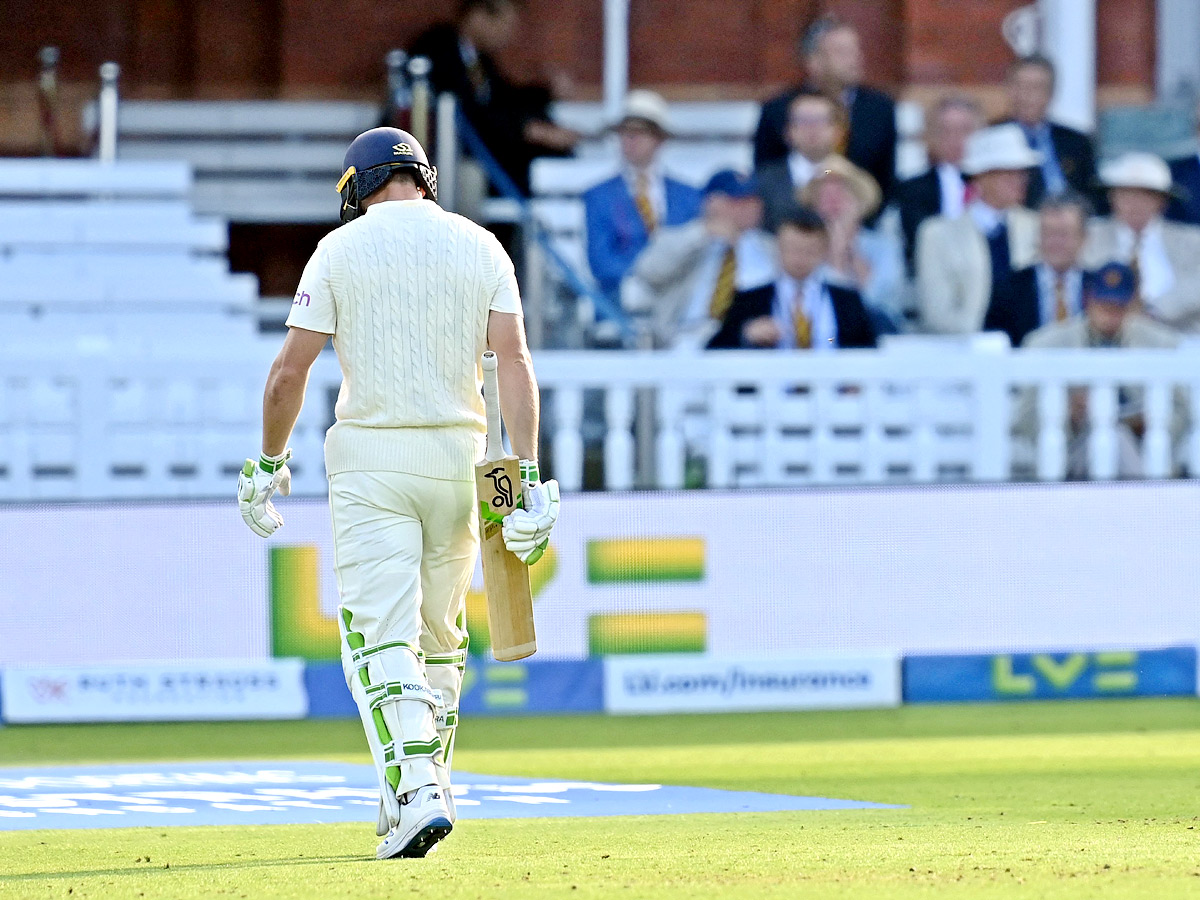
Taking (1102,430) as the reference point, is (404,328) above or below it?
above

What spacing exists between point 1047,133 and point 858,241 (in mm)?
1632

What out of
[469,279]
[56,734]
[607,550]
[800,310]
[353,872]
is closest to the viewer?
[353,872]

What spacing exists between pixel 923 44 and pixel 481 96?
3.41 meters

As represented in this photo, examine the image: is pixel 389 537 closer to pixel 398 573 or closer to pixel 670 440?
pixel 398 573

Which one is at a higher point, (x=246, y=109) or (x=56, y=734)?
(x=246, y=109)

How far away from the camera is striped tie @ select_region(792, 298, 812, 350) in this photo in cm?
1089

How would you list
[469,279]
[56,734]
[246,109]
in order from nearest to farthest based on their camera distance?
1. [469,279]
2. [56,734]
3. [246,109]

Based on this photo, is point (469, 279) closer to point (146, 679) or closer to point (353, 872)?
point (353, 872)

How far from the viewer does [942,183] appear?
12.2 meters

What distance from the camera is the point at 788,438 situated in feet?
34.5

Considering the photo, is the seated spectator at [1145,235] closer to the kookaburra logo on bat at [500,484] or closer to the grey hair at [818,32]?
the grey hair at [818,32]

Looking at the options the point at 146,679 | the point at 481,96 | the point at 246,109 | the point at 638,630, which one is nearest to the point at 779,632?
the point at 638,630

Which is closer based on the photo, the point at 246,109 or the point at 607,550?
the point at 607,550

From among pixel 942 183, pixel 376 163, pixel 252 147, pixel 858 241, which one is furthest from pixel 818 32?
pixel 376 163
